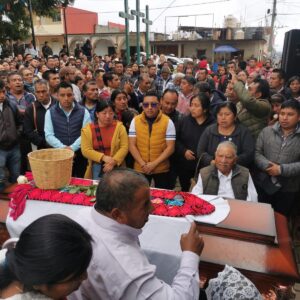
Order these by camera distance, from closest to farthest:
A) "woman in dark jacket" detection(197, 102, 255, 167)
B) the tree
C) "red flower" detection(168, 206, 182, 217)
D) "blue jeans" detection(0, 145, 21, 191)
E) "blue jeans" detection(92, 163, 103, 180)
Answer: "red flower" detection(168, 206, 182, 217)
"woman in dark jacket" detection(197, 102, 255, 167)
"blue jeans" detection(92, 163, 103, 180)
"blue jeans" detection(0, 145, 21, 191)
the tree

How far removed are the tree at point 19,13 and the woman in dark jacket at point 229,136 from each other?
14.4 m

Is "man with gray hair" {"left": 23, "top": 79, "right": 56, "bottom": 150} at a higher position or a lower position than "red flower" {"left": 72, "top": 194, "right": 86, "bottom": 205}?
higher

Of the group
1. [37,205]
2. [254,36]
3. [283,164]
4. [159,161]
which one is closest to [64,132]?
[159,161]

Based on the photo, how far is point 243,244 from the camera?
6.04 feet

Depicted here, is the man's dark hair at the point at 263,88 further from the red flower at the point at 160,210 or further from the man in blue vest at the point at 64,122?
the red flower at the point at 160,210

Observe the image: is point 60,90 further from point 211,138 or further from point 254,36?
point 254,36

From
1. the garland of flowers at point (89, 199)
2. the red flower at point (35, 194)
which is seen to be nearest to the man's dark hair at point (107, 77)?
the garland of flowers at point (89, 199)

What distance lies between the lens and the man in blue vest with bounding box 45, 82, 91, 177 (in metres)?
3.50

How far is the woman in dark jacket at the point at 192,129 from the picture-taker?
3344 millimetres

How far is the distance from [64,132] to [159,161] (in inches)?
44.6

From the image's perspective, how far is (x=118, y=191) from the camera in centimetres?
138

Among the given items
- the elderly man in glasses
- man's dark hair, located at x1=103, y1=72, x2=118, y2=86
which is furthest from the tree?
the elderly man in glasses

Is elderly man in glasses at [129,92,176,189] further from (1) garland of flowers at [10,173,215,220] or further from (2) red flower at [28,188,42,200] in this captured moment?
(2) red flower at [28,188,42,200]

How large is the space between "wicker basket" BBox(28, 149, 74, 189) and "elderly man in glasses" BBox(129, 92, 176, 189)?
973 millimetres
